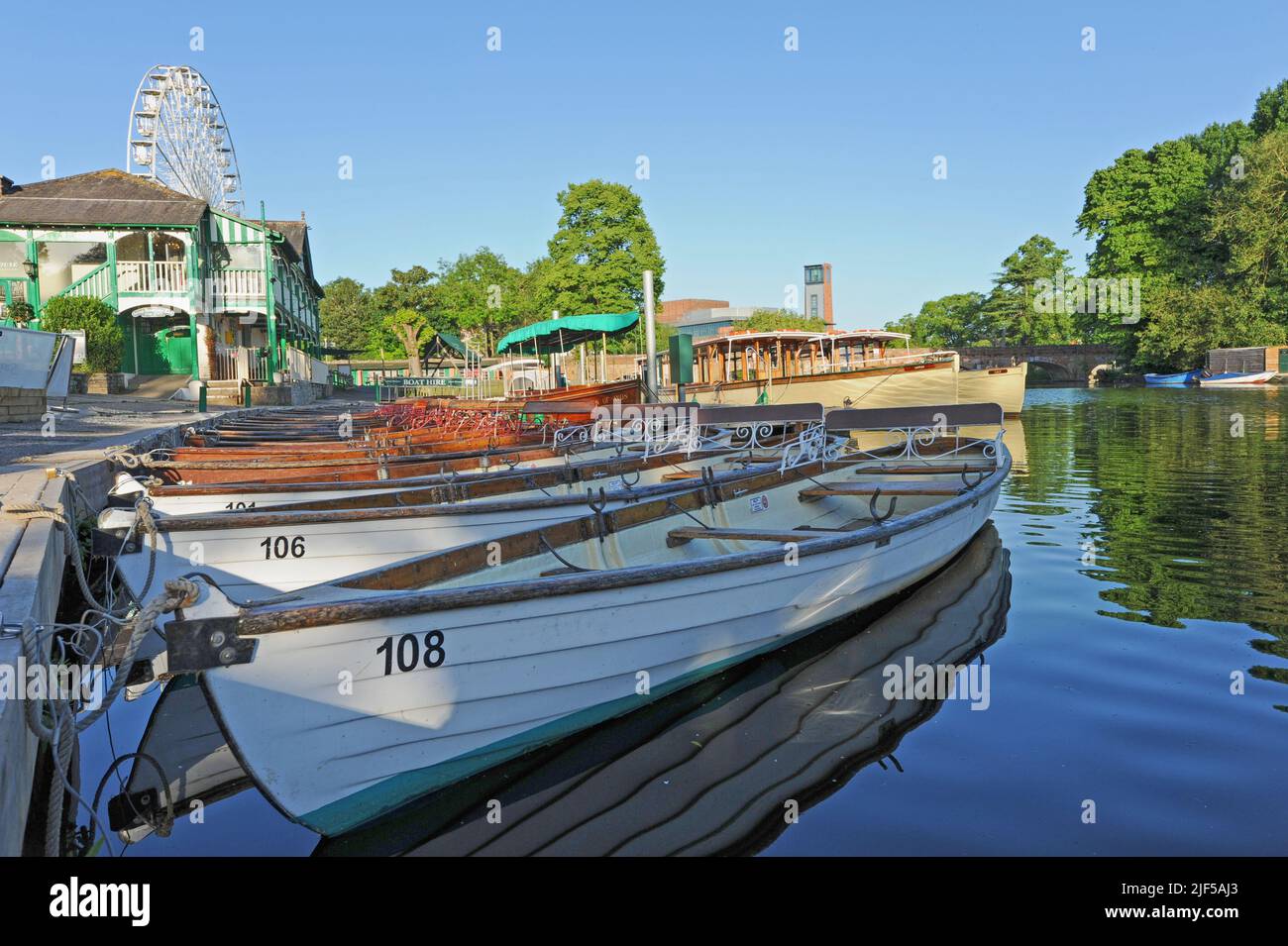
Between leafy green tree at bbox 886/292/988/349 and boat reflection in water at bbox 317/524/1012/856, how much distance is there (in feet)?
295

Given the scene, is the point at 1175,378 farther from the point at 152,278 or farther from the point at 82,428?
the point at 82,428

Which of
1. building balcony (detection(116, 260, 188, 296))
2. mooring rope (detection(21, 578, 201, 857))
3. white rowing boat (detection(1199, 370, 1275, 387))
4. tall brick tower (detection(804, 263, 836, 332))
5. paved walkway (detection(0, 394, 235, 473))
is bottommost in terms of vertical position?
mooring rope (detection(21, 578, 201, 857))

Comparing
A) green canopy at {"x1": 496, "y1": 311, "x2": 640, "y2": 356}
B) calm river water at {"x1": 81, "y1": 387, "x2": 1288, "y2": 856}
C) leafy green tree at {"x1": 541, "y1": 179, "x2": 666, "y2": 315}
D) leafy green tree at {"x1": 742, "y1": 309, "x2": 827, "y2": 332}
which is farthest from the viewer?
leafy green tree at {"x1": 742, "y1": 309, "x2": 827, "y2": 332}

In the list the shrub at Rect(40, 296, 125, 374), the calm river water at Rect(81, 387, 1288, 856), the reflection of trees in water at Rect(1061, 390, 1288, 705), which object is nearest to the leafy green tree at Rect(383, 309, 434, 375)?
the shrub at Rect(40, 296, 125, 374)

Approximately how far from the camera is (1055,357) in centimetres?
7094

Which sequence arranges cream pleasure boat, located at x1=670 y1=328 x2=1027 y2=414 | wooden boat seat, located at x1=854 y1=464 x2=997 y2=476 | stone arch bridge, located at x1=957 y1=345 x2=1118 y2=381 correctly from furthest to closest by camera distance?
stone arch bridge, located at x1=957 y1=345 x2=1118 y2=381 < cream pleasure boat, located at x1=670 y1=328 x2=1027 y2=414 < wooden boat seat, located at x1=854 y1=464 x2=997 y2=476

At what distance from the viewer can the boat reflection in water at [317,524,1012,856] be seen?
4113mm

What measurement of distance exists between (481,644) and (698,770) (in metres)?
1.48

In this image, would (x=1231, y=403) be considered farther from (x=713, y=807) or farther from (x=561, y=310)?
(x=713, y=807)

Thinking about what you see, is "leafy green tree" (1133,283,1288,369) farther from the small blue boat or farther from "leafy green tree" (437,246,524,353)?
"leafy green tree" (437,246,524,353)

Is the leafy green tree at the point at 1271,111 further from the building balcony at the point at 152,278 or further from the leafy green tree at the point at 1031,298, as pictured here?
the building balcony at the point at 152,278

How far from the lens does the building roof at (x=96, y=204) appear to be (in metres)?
27.7

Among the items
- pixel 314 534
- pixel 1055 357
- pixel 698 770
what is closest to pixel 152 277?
pixel 314 534
